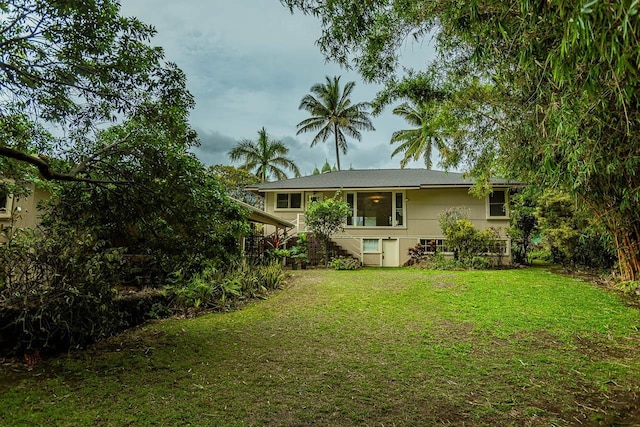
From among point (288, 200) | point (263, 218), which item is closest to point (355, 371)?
point (263, 218)

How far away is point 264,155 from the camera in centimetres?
2872

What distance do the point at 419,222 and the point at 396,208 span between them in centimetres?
126

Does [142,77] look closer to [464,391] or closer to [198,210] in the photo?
[198,210]

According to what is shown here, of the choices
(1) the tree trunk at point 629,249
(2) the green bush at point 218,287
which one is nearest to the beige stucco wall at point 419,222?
(1) the tree trunk at point 629,249

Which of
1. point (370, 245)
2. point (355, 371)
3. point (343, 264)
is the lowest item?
point (355, 371)

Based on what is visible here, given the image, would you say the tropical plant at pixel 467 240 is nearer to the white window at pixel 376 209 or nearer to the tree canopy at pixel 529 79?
the white window at pixel 376 209

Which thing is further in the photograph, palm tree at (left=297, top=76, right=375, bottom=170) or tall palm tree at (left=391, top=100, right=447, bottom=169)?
palm tree at (left=297, top=76, right=375, bottom=170)

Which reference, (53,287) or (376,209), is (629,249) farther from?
(53,287)

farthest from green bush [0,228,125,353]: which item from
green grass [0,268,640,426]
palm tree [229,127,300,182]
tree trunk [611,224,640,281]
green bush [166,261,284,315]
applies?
palm tree [229,127,300,182]

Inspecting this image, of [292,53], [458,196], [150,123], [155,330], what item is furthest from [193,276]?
[458,196]

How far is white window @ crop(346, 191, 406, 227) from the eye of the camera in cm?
1593

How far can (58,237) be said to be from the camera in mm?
4238

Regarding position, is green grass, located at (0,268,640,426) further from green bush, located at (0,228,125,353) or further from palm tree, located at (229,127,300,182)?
palm tree, located at (229,127,300,182)

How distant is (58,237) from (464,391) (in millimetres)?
5101
